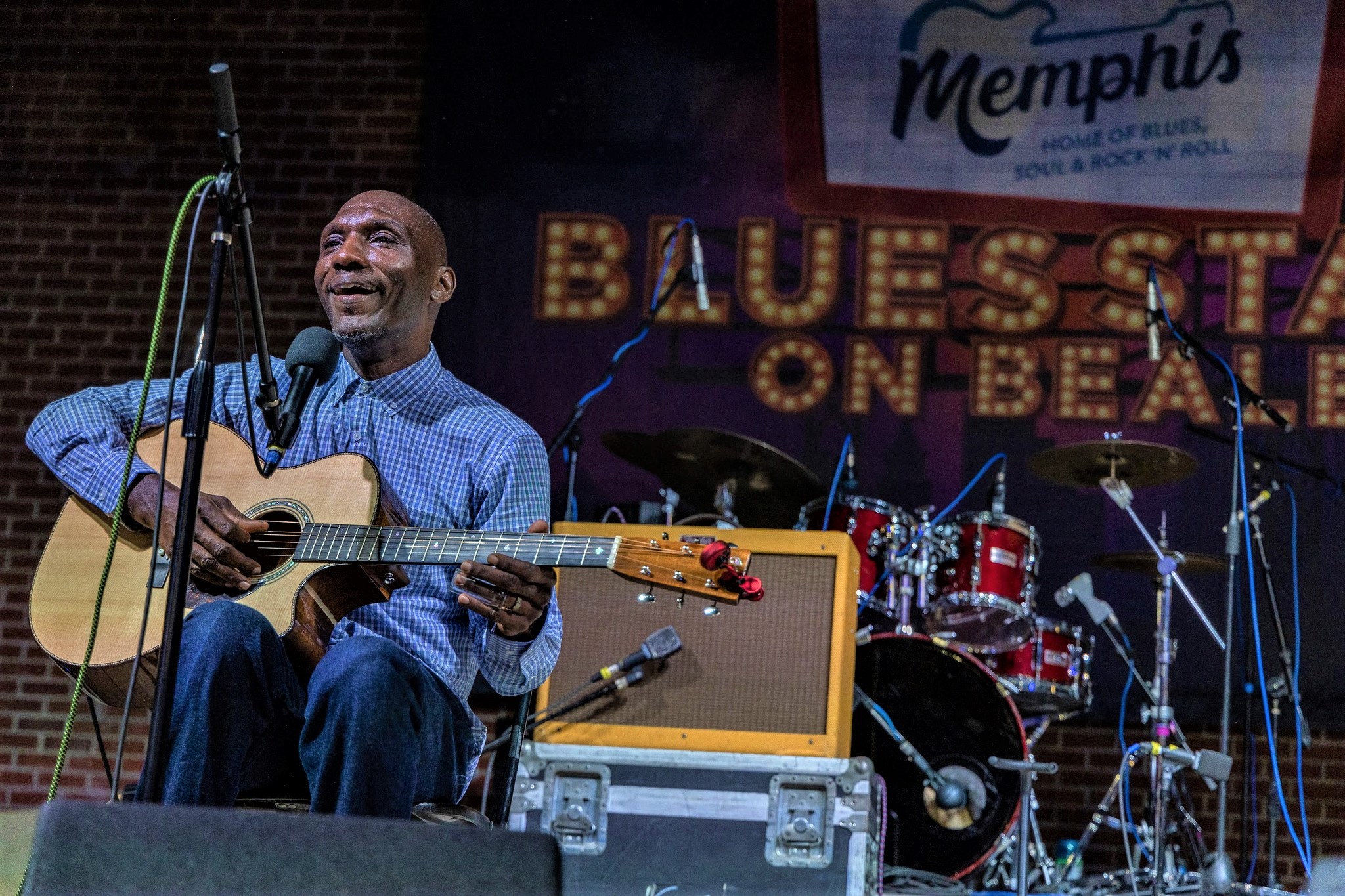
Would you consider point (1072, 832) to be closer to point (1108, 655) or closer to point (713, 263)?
point (1108, 655)

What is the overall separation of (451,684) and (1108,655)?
11.6 ft

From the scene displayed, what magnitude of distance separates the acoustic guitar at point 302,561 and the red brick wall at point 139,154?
12.0 feet

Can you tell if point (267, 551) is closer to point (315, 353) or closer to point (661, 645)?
point (315, 353)

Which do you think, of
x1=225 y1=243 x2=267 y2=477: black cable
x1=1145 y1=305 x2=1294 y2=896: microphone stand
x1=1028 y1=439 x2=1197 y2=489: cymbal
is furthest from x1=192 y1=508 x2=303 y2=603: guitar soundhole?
x1=1028 y1=439 x2=1197 y2=489: cymbal

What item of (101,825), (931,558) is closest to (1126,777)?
(931,558)

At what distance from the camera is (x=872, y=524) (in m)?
5.06

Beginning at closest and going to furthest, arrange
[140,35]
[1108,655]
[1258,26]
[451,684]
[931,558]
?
1. [451,684]
2. [931,558]
3. [1108,655]
4. [1258,26]
5. [140,35]

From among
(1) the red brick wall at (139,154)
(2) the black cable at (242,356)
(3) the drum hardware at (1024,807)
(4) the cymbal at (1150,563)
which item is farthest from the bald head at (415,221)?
(1) the red brick wall at (139,154)

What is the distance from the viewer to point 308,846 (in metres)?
1.55

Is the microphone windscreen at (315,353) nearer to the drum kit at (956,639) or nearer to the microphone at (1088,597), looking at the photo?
the drum kit at (956,639)

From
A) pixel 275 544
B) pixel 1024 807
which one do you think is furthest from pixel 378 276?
pixel 1024 807

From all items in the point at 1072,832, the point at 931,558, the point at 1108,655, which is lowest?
the point at 1072,832

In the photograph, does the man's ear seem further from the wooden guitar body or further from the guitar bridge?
the guitar bridge

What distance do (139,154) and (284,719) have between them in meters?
4.74
